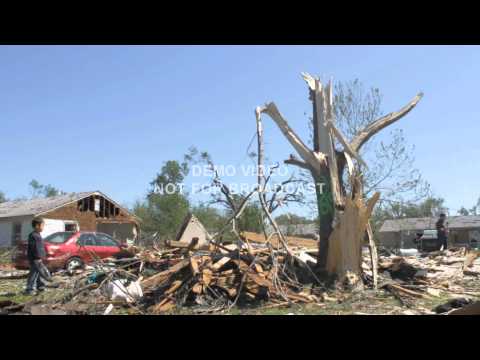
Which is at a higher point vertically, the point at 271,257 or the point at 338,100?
the point at 338,100

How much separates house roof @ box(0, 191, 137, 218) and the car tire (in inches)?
686

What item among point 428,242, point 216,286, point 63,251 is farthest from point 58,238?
point 428,242

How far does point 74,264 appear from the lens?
1355 cm

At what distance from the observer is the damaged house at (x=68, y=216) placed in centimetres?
3007

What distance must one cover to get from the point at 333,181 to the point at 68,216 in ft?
84.6

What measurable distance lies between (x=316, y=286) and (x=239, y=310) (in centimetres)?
241

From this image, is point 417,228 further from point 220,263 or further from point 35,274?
point 35,274

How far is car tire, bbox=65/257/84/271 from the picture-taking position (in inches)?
526

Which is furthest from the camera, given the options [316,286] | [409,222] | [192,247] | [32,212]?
[409,222]
